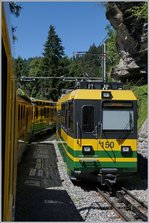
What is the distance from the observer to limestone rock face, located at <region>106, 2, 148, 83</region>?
71.8 ft

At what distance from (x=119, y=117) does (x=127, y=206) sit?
2.84 meters

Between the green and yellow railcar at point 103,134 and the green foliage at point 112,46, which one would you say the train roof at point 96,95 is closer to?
the green and yellow railcar at point 103,134

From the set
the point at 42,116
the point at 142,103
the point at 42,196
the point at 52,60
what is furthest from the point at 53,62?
the point at 42,196

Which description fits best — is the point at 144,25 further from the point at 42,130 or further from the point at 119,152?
the point at 42,130

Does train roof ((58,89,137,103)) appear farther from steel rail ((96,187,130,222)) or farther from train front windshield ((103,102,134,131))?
steel rail ((96,187,130,222))

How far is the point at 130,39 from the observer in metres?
23.0

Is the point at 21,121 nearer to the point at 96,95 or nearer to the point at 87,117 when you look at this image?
the point at 87,117

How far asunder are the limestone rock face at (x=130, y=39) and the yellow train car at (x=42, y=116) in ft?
21.7

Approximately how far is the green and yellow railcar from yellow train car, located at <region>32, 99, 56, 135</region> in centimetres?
1668

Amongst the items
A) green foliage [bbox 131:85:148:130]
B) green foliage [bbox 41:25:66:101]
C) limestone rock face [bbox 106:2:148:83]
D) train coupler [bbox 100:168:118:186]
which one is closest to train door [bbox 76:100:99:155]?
train coupler [bbox 100:168:118:186]

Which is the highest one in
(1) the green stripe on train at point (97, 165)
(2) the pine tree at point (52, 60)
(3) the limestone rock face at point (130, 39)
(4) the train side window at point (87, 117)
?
(2) the pine tree at point (52, 60)

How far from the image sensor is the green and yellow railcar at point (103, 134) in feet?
38.5

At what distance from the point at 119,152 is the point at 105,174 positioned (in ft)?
2.33

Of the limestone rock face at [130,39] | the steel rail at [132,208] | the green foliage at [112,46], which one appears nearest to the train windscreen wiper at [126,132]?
the steel rail at [132,208]
